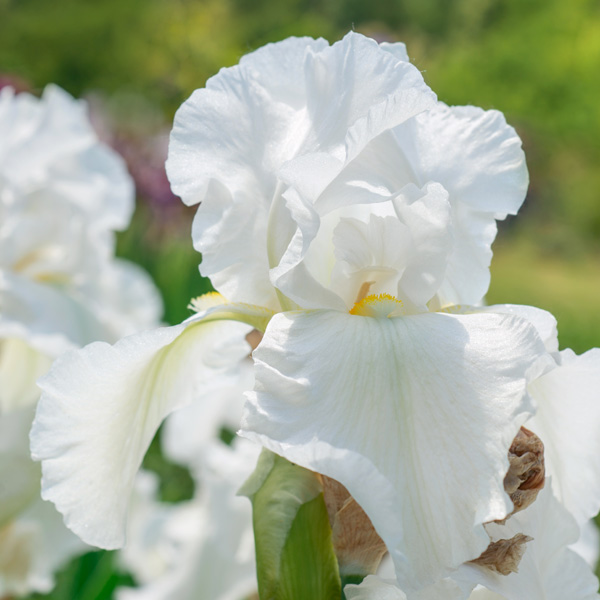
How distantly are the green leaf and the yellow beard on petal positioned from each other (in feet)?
0.45

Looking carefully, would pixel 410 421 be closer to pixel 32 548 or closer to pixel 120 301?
pixel 32 548

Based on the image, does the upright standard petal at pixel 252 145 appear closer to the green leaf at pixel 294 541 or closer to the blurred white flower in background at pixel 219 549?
the green leaf at pixel 294 541

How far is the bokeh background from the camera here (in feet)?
41.3

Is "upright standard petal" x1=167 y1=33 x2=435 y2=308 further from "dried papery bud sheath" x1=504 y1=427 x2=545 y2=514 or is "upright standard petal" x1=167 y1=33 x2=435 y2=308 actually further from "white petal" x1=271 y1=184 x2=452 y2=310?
"dried papery bud sheath" x1=504 y1=427 x2=545 y2=514

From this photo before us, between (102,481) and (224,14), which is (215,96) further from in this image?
(224,14)

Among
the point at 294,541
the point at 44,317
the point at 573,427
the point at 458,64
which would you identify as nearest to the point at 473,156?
the point at 573,427

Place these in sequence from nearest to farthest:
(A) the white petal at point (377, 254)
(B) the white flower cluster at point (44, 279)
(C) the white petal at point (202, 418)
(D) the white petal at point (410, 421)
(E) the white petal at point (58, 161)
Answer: (D) the white petal at point (410, 421) < (A) the white petal at point (377, 254) < (B) the white flower cluster at point (44, 279) < (E) the white petal at point (58, 161) < (C) the white petal at point (202, 418)

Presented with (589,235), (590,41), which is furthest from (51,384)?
(590,41)

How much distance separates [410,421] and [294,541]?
0.57ft

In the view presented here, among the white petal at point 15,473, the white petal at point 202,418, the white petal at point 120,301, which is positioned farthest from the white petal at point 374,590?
the white petal at point 202,418

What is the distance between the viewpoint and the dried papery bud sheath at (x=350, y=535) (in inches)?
25.5

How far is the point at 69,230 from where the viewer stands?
5.02 ft

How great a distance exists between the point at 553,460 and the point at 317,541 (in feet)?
0.68

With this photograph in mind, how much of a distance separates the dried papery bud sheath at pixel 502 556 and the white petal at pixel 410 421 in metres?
0.09
